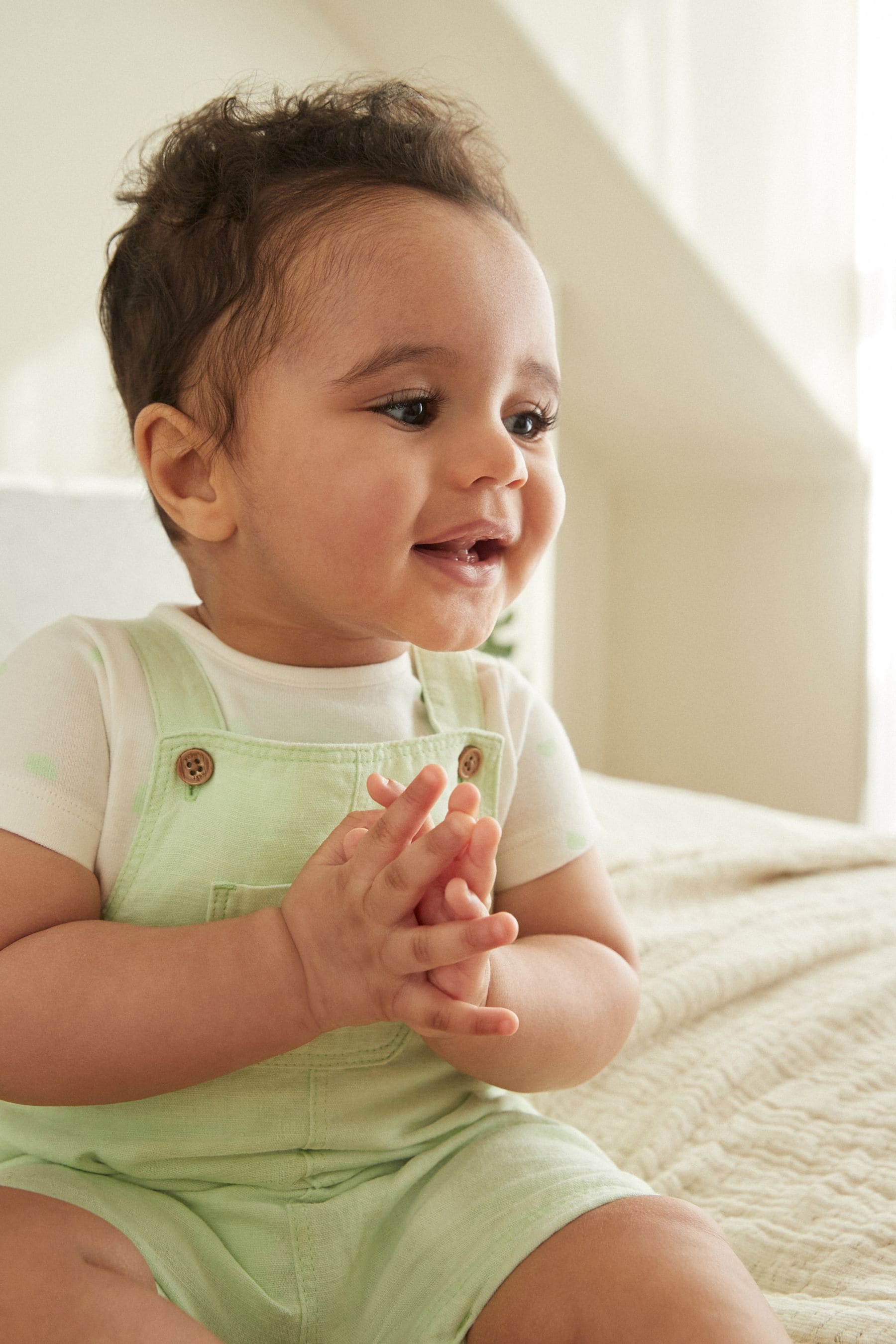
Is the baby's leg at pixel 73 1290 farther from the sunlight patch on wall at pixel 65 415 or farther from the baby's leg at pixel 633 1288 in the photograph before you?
the sunlight patch on wall at pixel 65 415

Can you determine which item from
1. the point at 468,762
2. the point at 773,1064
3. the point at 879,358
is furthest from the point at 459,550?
the point at 879,358

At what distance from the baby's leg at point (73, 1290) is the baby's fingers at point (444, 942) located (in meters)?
0.20

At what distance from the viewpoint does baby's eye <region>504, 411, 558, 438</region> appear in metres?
0.85

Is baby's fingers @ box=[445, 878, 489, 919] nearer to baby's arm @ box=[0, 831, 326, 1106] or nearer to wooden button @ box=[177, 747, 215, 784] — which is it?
baby's arm @ box=[0, 831, 326, 1106]

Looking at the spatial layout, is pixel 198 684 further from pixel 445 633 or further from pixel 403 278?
pixel 403 278

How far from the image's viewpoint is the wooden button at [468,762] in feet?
2.88

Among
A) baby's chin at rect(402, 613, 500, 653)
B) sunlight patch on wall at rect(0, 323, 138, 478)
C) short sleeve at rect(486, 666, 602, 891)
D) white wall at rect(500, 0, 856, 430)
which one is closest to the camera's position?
baby's chin at rect(402, 613, 500, 653)

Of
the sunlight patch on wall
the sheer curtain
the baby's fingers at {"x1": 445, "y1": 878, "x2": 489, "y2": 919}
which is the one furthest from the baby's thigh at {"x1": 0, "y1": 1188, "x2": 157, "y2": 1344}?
the sheer curtain

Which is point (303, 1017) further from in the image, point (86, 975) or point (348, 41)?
point (348, 41)

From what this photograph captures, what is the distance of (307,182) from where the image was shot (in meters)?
0.83

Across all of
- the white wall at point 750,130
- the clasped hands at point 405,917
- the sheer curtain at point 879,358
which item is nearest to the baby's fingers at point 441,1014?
the clasped hands at point 405,917

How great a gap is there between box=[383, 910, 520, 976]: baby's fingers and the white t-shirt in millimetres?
215

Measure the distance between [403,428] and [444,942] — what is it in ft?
1.11

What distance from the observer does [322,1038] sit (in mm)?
792
